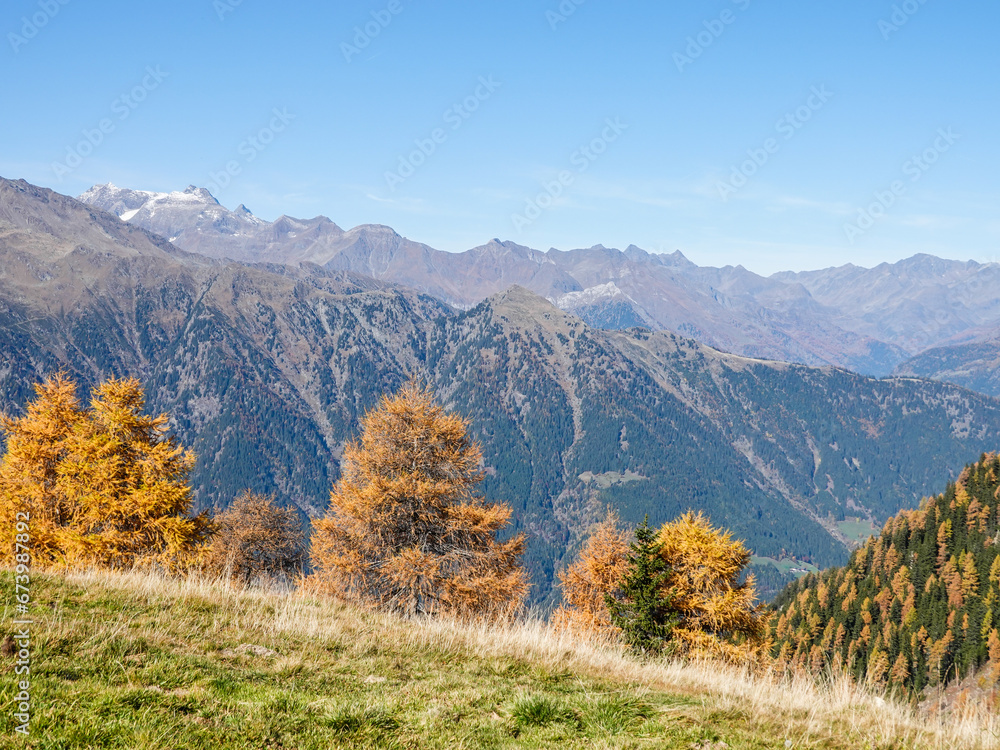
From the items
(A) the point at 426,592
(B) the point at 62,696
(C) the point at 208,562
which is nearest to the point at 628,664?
(B) the point at 62,696

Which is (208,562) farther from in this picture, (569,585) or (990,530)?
(990,530)

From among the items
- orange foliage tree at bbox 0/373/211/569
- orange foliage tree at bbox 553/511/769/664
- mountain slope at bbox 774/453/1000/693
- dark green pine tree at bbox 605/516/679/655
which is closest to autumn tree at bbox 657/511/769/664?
orange foliage tree at bbox 553/511/769/664

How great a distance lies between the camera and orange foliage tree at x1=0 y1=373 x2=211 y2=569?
25172 millimetres

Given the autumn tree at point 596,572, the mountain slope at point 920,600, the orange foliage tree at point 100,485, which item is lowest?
the mountain slope at point 920,600

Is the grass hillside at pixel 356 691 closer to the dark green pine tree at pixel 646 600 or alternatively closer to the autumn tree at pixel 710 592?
the dark green pine tree at pixel 646 600

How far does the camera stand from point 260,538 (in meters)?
51.3

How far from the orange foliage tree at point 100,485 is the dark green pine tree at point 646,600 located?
2135 centimetres

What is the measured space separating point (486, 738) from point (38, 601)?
933 cm

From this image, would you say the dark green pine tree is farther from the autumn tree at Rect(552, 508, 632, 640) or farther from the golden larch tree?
the golden larch tree

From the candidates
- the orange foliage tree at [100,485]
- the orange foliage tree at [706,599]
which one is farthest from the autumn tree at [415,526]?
the orange foliage tree at [100,485]

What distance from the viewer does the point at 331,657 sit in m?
9.92

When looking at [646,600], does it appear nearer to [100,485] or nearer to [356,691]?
[356,691]

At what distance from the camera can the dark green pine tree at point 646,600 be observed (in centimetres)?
2889

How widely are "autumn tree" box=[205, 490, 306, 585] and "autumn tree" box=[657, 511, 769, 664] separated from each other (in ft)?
108
